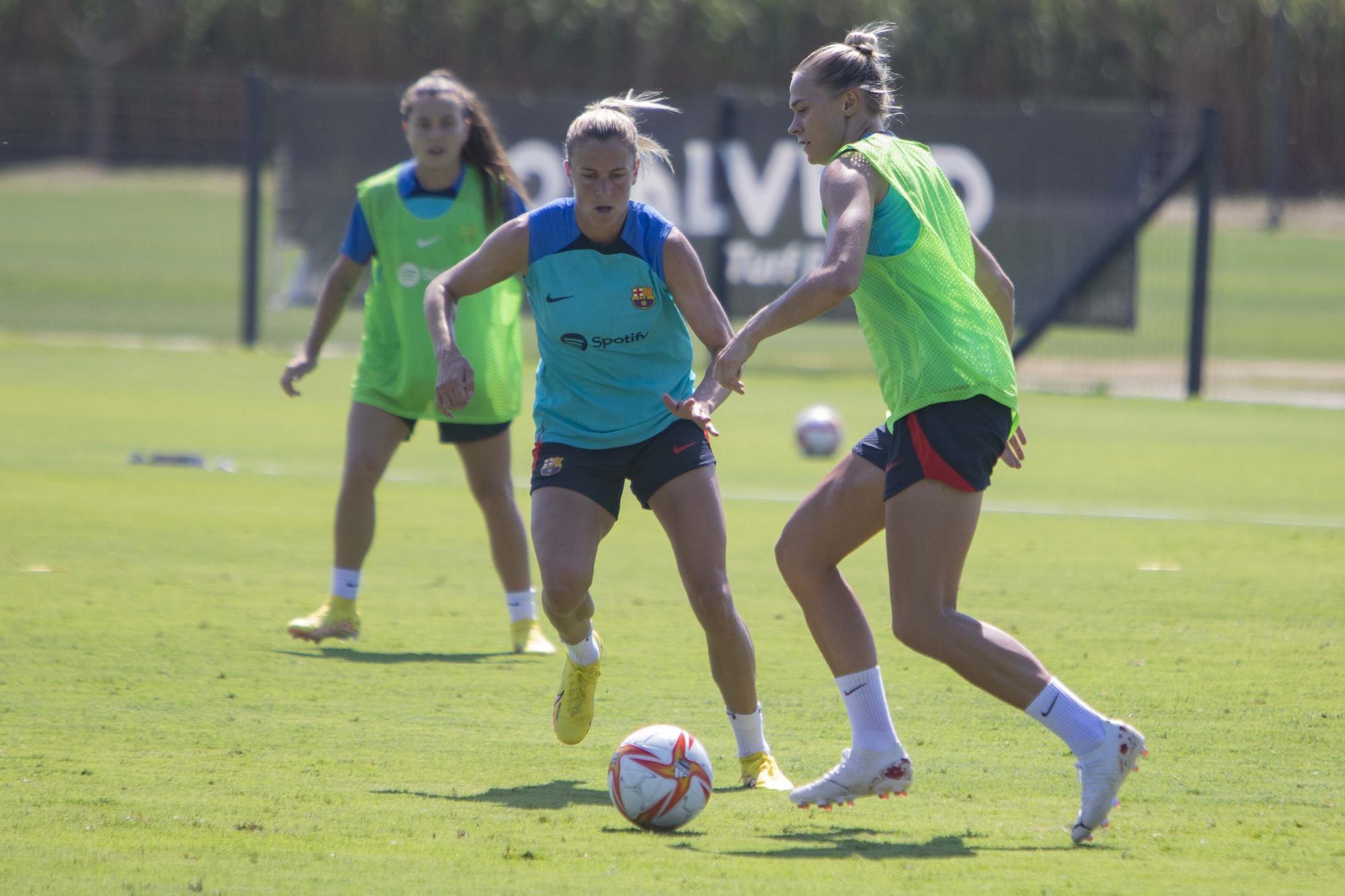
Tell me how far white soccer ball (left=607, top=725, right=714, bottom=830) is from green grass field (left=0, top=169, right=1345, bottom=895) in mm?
78

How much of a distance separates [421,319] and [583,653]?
2.35 metres

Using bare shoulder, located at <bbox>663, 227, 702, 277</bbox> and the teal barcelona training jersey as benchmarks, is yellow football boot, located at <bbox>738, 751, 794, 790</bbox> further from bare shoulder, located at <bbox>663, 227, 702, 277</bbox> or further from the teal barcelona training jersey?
bare shoulder, located at <bbox>663, 227, 702, 277</bbox>

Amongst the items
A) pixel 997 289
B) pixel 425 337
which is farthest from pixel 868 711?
pixel 425 337

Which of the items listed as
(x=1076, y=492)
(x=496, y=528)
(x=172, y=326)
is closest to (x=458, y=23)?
(x=172, y=326)

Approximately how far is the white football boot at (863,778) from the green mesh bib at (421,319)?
9.35 ft

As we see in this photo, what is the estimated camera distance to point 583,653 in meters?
5.72

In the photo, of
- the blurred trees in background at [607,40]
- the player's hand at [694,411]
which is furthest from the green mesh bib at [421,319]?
the blurred trees in background at [607,40]

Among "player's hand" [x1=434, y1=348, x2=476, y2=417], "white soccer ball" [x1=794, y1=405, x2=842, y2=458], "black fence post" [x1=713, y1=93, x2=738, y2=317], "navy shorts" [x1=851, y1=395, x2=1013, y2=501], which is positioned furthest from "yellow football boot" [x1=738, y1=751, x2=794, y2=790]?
"black fence post" [x1=713, y1=93, x2=738, y2=317]

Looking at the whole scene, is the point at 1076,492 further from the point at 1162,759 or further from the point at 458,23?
the point at 458,23

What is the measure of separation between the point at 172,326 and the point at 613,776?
20.7m

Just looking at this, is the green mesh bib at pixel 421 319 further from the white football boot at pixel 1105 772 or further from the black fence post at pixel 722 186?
the black fence post at pixel 722 186

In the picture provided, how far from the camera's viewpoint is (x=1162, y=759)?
18.7 ft

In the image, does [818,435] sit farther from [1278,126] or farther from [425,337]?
[1278,126]

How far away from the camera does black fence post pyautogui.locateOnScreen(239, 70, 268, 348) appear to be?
20844 millimetres
